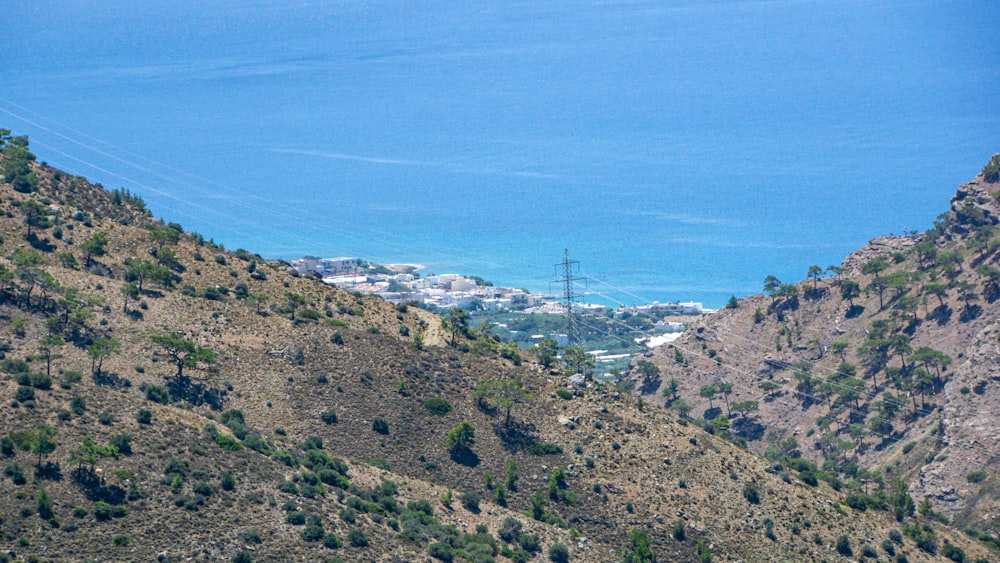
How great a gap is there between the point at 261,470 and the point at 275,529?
4802 mm

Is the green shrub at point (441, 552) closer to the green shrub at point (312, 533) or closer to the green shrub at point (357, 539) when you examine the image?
the green shrub at point (357, 539)

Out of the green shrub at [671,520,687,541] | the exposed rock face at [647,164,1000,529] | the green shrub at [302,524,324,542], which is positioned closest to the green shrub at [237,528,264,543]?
the green shrub at [302,524,324,542]

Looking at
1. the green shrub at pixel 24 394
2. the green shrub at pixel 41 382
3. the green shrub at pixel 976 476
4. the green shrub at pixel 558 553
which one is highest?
the green shrub at pixel 41 382

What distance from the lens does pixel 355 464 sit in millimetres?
60656

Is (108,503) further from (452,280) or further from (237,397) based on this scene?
(452,280)

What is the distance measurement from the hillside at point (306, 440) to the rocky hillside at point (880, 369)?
11.4 m

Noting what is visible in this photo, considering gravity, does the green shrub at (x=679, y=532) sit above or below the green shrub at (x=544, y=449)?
below

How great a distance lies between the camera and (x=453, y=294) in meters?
177

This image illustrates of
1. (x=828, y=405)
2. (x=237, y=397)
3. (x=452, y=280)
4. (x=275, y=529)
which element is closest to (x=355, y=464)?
(x=237, y=397)

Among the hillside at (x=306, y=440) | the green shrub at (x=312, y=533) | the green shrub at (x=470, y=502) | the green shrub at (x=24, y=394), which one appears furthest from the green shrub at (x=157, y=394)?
the green shrub at (x=470, y=502)

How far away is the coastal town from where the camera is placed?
548 feet

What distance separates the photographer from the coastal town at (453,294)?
16712 centimetres

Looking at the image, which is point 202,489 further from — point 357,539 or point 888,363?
point 888,363

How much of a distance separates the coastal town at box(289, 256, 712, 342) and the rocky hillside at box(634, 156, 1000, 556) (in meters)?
37.7
